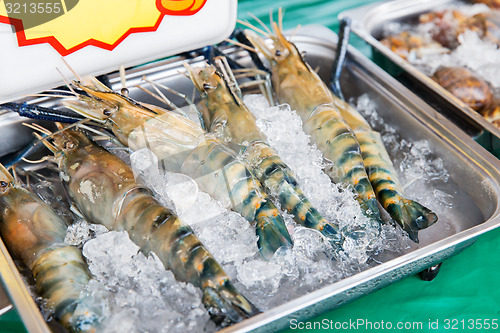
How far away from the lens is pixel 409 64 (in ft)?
7.52

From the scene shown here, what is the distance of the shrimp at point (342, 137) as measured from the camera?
172 cm

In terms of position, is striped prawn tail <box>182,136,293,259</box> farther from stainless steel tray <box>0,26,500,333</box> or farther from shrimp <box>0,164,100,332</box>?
shrimp <box>0,164,100,332</box>

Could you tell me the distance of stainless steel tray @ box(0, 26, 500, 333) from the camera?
1.37 m

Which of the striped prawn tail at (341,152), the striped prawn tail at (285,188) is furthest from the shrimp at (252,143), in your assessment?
the striped prawn tail at (341,152)

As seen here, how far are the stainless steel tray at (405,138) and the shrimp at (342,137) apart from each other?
0.15 meters

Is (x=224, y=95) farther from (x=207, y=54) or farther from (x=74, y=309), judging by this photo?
(x=74, y=309)

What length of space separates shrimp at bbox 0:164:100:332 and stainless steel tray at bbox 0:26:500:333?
11 cm

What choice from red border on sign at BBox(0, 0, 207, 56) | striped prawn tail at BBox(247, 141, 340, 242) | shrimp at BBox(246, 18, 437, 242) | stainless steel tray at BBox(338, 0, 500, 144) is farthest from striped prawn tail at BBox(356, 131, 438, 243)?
red border on sign at BBox(0, 0, 207, 56)

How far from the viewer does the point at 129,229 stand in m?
1.60

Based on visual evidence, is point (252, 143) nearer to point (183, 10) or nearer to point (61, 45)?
point (183, 10)

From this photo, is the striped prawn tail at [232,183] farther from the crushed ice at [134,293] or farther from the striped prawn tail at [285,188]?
the crushed ice at [134,293]

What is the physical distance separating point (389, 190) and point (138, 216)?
0.91m

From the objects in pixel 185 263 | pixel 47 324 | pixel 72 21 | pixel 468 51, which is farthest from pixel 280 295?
pixel 468 51

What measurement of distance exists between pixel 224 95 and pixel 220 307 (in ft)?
3.06
